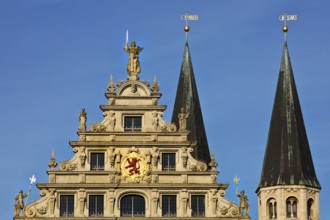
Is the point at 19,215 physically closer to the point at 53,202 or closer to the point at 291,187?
the point at 53,202

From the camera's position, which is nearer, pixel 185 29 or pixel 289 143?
pixel 289 143

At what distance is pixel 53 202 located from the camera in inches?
2783

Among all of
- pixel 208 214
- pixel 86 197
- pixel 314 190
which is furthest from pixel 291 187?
pixel 86 197

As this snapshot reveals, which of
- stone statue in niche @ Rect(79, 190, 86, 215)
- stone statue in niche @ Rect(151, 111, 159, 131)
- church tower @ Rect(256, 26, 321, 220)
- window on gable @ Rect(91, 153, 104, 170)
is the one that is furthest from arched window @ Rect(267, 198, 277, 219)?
stone statue in niche @ Rect(79, 190, 86, 215)

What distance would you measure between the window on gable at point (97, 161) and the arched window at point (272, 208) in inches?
383

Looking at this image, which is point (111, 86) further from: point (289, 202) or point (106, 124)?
point (289, 202)

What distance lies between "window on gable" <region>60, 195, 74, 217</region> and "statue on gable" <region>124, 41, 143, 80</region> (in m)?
7.30

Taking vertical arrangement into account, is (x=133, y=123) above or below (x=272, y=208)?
above

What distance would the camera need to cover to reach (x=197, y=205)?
71062 millimetres

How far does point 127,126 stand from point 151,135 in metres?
1.47

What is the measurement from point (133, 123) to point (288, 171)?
29.0ft

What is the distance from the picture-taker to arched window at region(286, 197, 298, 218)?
7456 centimetres

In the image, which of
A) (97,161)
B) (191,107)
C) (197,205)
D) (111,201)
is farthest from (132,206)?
(191,107)

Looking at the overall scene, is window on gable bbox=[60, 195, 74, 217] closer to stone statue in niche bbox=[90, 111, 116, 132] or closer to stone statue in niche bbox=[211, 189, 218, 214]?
stone statue in niche bbox=[90, 111, 116, 132]
